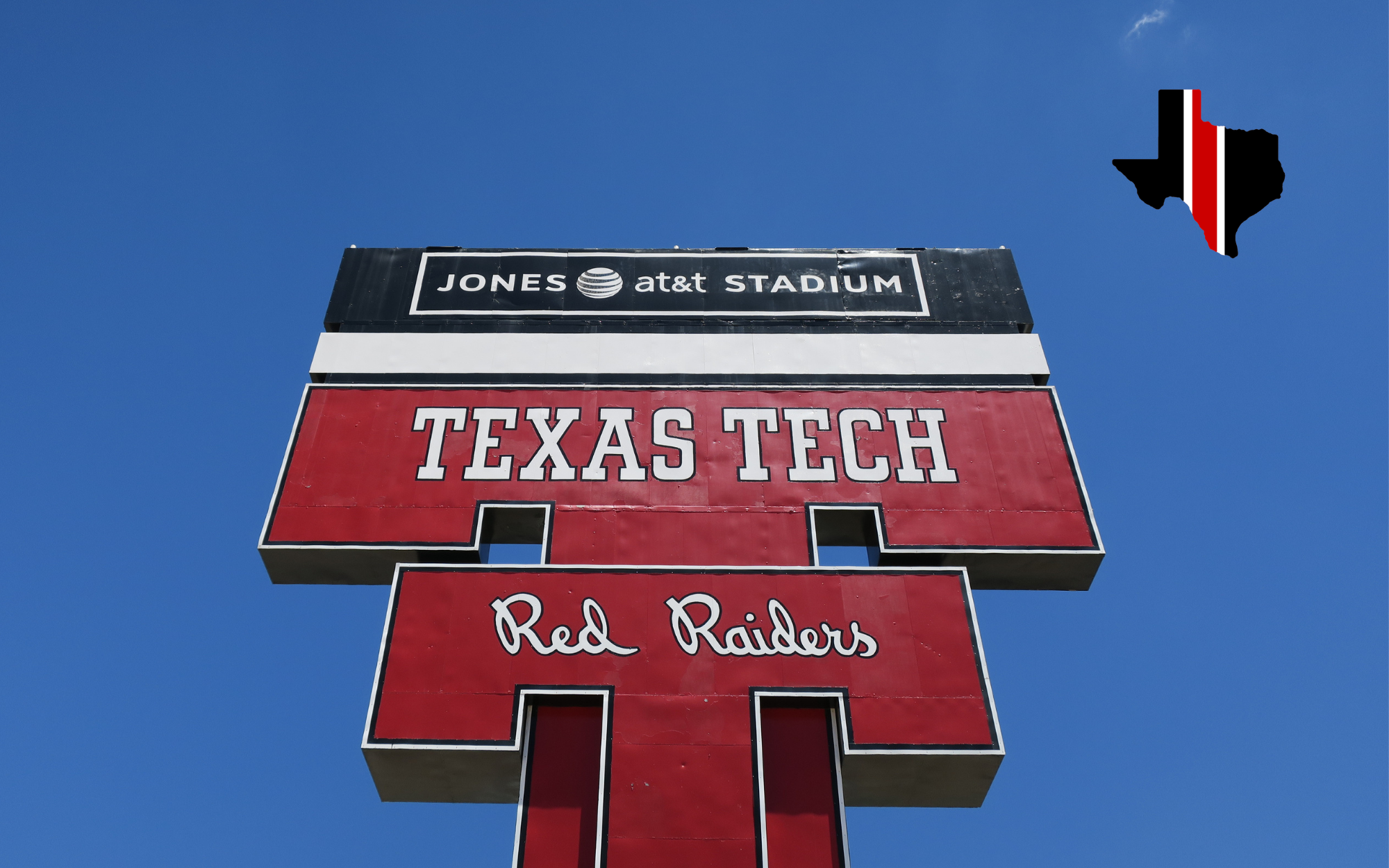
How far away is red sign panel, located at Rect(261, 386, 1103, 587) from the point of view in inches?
530

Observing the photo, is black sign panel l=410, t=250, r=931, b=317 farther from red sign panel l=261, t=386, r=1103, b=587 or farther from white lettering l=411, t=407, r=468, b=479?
white lettering l=411, t=407, r=468, b=479

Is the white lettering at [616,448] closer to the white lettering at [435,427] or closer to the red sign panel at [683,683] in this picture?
the white lettering at [435,427]

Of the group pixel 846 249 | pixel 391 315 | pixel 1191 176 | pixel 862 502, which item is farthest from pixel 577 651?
pixel 1191 176

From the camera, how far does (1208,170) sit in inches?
645

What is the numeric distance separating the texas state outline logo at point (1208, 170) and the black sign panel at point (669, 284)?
13.2 ft

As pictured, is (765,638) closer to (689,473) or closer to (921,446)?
(689,473)

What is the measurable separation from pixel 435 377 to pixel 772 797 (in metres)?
8.21

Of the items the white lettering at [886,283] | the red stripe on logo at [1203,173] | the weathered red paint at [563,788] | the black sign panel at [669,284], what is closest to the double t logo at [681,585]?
the weathered red paint at [563,788]

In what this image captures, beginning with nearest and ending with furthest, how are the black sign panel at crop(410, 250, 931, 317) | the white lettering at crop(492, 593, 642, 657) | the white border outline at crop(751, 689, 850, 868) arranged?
the white border outline at crop(751, 689, 850, 868) < the white lettering at crop(492, 593, 642, 657) < the black sign panel at crop(410, 250, 931, 317)

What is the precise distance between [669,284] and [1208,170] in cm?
881

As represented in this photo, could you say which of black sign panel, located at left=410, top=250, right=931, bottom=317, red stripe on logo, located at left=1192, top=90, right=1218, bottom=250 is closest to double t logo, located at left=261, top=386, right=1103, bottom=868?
black sign panel, located at left=410, top=250, right=931, bottom=317

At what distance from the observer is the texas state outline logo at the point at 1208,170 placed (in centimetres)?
1616

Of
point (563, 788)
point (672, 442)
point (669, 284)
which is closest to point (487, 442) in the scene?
point (672, 442)

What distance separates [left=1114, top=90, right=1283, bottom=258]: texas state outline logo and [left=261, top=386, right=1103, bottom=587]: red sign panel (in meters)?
4.06
